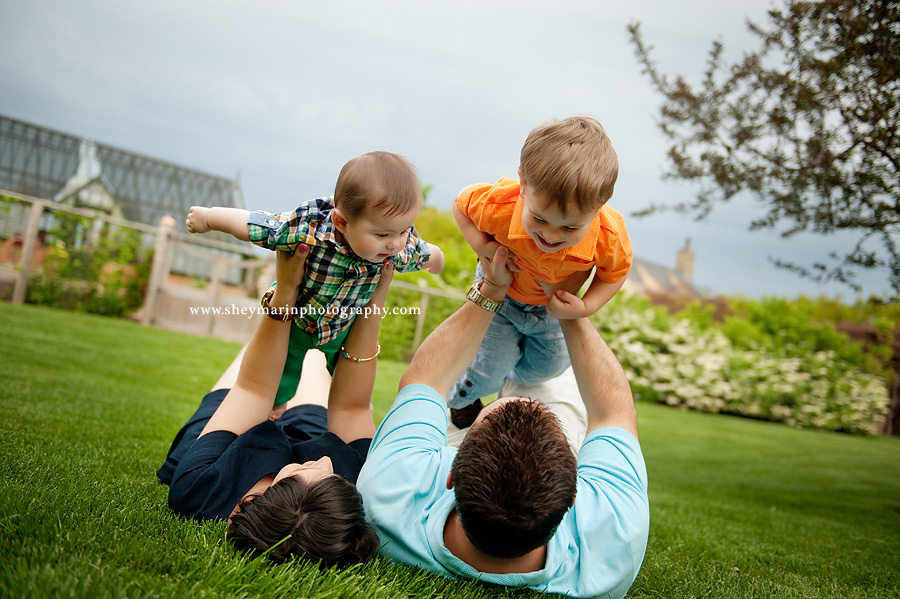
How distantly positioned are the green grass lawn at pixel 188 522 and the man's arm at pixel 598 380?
0.62 m

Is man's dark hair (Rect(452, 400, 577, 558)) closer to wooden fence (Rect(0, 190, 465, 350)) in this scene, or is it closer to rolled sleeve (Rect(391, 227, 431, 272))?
rolled sleeve (Rect(391, 227, 431, 272))

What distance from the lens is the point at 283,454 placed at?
85.6 inches

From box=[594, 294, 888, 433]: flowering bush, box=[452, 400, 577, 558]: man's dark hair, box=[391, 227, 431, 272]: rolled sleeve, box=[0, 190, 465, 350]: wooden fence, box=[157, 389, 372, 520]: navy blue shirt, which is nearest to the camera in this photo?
box=[452, 400, 577, 558]: man's dark hair

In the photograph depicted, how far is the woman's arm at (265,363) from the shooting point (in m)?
2.38

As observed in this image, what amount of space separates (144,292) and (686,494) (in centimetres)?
968

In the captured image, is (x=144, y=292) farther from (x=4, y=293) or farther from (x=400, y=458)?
(x=400, y=458)

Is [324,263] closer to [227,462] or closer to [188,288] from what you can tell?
[227,462]

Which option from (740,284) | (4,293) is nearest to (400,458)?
(4,293)

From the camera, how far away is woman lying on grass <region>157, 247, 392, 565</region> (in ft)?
5.48

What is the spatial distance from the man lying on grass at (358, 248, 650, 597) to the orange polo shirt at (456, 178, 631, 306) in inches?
16.3

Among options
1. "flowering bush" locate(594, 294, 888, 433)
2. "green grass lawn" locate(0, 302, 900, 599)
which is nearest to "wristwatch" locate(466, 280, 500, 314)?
"green grass lawn" locate(0, 302, 900, 599)

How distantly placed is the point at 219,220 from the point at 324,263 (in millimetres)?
434

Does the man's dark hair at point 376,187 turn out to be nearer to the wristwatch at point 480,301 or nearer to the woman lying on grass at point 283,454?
the woman lying on grass at point 283,454

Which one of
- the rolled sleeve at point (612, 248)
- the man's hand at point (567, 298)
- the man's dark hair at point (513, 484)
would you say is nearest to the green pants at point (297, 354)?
the man's hand at point (567, 298)
